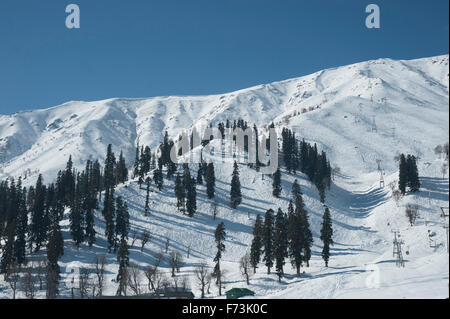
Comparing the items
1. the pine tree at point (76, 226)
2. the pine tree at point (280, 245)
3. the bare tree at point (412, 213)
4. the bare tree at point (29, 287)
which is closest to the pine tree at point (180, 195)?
the pine tree at point (76, 226)

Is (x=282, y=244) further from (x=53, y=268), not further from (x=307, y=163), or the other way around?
(x=307, y=163)

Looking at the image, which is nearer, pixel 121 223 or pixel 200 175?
pixel 121 223

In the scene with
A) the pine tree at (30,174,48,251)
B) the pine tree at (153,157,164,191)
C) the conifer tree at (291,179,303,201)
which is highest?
the pine tree at (153,157,164,191)

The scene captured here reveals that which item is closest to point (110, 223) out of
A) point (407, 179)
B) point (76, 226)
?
point (76, 226)

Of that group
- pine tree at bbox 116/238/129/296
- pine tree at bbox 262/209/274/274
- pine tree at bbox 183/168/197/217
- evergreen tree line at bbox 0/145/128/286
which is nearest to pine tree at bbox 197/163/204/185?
pine tree at bbox 183/168/197/217

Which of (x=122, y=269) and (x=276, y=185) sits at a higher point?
(x=276, y=185)

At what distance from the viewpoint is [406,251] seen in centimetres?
7781

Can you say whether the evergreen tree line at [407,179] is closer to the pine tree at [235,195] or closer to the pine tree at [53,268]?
the pine tree at [235,195]

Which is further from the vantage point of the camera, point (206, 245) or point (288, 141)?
point (288, 141)

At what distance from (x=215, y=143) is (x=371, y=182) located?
77.1 m

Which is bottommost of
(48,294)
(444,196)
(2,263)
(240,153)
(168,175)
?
(48,294)

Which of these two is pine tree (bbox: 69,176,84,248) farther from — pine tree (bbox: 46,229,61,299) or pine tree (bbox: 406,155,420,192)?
pine tree (bbox: 406,155,420,192)
